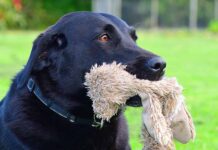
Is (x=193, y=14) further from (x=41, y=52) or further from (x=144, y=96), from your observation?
(x=144, y=96)

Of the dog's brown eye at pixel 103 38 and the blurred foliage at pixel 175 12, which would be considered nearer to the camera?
the dog's brown eye at pixel 103 38

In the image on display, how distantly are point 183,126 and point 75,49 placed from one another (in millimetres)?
936

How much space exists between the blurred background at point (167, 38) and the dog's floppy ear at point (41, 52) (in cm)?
87

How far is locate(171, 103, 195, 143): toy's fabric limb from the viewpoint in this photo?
420 cm

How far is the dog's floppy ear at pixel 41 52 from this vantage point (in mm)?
4324

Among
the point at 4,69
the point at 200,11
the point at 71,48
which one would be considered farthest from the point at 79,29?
the point at 200,11

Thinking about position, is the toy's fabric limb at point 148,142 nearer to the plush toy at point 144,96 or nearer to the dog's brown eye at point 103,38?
the plush toy at point 144,96

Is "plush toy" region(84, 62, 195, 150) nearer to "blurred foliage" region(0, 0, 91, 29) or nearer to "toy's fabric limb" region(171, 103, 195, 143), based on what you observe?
"toy's fabric limb" region(171, 103, 195, 143)

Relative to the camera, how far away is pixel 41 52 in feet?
14.4

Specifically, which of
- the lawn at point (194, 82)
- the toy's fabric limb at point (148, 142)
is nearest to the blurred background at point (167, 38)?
the lawn at point (194, 82)

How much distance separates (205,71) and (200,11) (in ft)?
66.9

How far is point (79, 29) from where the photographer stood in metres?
4.46

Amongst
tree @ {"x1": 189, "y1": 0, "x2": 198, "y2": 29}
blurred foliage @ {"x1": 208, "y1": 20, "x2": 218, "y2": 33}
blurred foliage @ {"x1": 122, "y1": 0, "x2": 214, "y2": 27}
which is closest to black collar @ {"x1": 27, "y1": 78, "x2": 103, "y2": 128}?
blurred foliage @ {"x1": 208, "y1": 20, "x2": 218, "y2": 33}

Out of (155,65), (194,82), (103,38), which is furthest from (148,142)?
(194,82)
